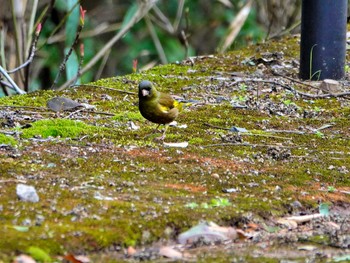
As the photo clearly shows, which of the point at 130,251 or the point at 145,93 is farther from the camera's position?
the point at 145,93

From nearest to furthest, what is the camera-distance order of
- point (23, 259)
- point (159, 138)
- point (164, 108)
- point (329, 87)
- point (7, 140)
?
point (23, 259) < point (7, 140) < point (159, 138) < point (164, 108) < point (329, 87)

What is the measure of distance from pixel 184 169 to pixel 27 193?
37.2 inches

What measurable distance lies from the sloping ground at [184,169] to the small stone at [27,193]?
4 centimetres

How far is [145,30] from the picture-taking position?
35.0 feet

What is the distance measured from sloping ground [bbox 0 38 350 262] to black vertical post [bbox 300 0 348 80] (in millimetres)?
201

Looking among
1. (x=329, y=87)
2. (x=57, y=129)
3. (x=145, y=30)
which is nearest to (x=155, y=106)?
(x=57, y=129)

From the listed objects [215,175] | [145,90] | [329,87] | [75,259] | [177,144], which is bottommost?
[75,259]

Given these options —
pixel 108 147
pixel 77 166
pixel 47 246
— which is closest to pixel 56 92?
pixel 108 147

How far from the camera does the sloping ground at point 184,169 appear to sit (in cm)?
286

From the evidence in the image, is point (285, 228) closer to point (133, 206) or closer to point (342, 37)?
point (133, 206)

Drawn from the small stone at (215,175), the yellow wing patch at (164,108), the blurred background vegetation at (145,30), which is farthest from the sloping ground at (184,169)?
the blurred background vegetation at (145,30)

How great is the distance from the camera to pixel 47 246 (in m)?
2.63

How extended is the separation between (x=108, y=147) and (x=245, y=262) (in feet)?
5.41

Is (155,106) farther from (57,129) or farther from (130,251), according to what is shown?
(130,251)
